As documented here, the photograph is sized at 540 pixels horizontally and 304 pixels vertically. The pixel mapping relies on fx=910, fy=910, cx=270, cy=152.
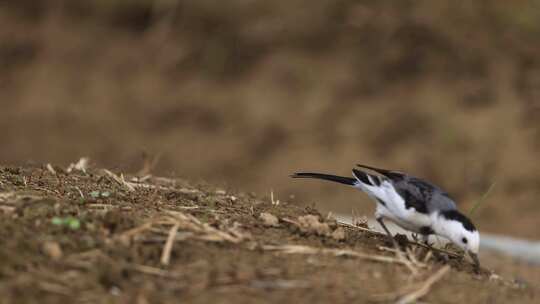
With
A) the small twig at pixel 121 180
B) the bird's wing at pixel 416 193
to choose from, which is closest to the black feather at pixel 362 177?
the bird's wing at pixel 416 193

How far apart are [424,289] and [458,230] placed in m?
1.02

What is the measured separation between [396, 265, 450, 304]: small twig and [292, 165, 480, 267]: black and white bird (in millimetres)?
621

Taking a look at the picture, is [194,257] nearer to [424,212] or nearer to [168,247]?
[168,247]

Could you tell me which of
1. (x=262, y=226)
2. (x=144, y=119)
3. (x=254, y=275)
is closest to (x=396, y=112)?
(x=144, y=119)

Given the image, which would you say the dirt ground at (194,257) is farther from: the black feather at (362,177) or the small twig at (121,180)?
the black feather at (362,177)

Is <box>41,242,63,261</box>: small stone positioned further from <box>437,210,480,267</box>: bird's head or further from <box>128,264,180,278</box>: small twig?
<box>437,210,480,267</box>: bird's head

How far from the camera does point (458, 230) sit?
4828 millimetres

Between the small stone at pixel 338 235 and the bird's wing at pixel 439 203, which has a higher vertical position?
the bird's wing at pixel 439 203

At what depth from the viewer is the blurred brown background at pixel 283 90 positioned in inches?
461

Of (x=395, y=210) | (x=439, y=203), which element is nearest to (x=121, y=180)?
(x=395, y=210)

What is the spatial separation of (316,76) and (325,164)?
1.90 m

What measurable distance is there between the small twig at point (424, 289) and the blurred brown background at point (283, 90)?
670cm

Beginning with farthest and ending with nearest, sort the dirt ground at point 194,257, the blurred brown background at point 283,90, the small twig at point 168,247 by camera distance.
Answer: the blurred brown background at point 283,90 → the small twig at point 168,247 → the dirt ground at point 194,257

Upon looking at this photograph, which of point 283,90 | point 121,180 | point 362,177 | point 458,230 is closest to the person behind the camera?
point 458,230
